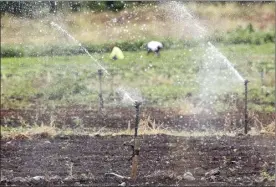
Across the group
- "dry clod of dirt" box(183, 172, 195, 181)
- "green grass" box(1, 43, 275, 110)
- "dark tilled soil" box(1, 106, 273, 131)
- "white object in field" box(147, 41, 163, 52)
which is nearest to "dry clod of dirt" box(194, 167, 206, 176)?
"dry clod of dirt" box(183, 172, 195, 181)

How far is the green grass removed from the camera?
1317 centimetres

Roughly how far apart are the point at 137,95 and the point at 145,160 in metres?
6.04

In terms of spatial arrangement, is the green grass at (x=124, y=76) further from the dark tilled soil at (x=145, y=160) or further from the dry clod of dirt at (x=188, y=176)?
the dry clod of dirt at (x=188, y=176)

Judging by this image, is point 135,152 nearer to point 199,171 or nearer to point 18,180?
point 199,171

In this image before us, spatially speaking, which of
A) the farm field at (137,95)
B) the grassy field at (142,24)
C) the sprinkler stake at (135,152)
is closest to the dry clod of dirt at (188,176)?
the farm field at (137,95)

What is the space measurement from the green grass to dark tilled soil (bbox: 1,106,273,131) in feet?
2.54

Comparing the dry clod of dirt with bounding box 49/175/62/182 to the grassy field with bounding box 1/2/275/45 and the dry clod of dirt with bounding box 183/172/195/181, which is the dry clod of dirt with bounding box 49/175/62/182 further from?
the grassy field with bounding box 1/2/275/45

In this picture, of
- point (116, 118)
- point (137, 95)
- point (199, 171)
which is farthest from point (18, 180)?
point (137, 95)

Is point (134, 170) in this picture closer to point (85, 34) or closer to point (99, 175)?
point (99, 175)

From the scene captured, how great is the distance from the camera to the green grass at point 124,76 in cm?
1317

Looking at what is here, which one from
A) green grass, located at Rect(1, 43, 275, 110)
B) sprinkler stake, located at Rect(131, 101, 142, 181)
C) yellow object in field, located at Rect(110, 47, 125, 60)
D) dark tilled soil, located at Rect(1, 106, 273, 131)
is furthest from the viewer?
yellow object in field, located at Rect(110, 47, 125, 60)

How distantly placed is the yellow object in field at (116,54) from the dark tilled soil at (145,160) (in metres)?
7.28

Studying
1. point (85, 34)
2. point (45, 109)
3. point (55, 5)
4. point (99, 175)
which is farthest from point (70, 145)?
point (85, 34)

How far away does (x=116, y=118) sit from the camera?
10812 millimetres
